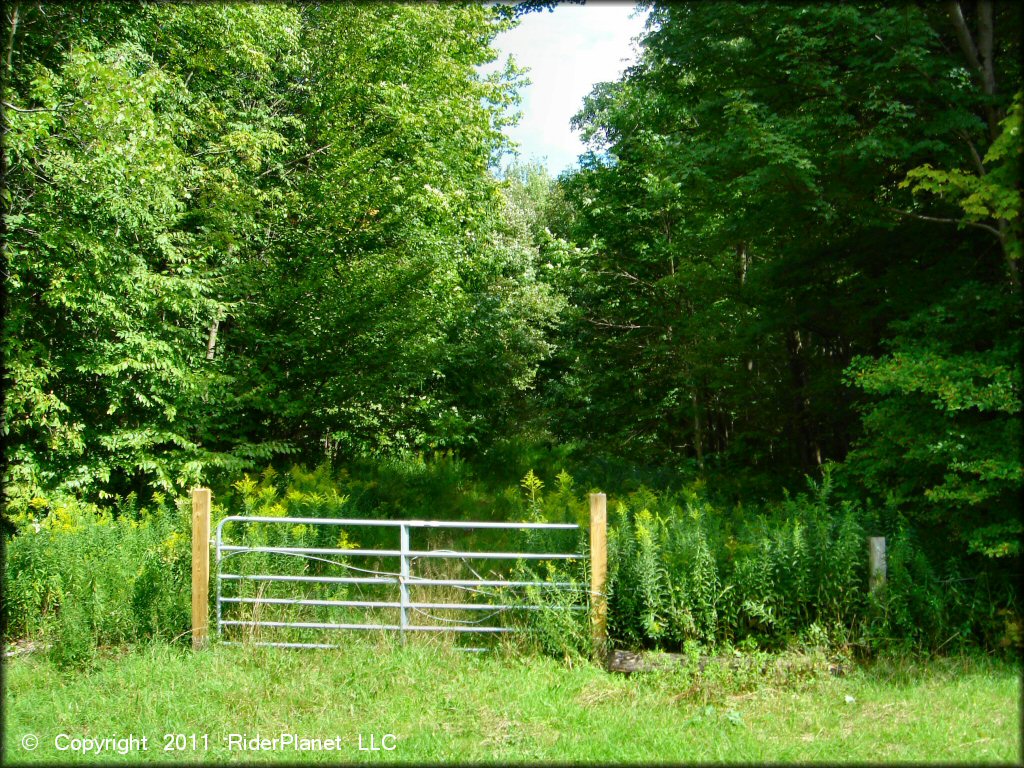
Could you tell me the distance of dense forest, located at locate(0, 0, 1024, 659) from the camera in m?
7.45

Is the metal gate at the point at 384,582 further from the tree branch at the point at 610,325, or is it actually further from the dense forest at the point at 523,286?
the tree branch at the point at 610,325

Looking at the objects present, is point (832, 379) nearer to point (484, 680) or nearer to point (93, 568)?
point (484, 680)

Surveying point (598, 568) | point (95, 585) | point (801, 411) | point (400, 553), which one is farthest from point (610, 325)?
point (95, 585)

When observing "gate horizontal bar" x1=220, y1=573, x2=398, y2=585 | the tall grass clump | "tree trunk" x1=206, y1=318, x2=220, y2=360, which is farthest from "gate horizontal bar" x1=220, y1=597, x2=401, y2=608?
"tree trunk" x1=206, y1=318, x2=220, y2=360

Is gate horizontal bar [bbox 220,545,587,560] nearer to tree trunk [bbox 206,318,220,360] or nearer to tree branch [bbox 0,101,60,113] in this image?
tree branch [bbox 0,101,60,113]

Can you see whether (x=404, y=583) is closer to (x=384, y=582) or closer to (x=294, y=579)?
(x=384, y=582)

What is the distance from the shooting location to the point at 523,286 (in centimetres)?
1897

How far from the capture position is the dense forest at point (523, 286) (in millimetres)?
7449

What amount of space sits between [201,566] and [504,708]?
3098 millimetres

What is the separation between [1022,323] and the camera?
22.8 ft

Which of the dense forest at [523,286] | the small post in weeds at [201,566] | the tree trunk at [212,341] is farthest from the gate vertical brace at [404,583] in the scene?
the tree trunk at [212,341]

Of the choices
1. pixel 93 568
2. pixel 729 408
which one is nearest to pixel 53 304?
pixel 93 568

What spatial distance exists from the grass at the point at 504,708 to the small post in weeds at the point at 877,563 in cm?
58

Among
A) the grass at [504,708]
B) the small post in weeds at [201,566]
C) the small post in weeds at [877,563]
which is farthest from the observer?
the small post in weeds at [201,566]
